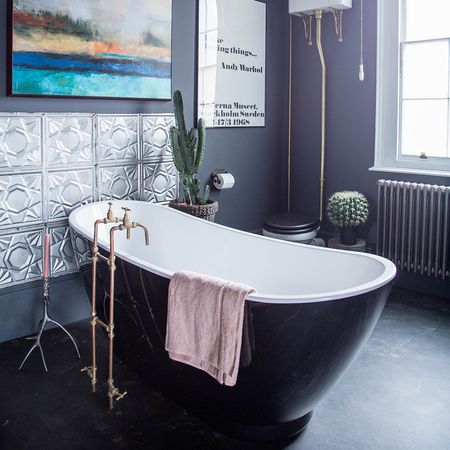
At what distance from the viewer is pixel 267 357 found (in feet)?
6.05

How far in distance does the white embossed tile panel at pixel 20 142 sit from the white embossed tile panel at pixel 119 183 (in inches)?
17.6

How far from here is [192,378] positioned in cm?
208

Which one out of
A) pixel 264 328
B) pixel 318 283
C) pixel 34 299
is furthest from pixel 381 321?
pixel 34 299

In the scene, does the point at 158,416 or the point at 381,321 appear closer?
the point at 158,416

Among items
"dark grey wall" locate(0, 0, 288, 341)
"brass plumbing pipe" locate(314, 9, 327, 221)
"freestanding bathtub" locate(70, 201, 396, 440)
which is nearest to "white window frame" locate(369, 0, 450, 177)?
"brass plumbing pipe" locate(314, 9, 327, 221)

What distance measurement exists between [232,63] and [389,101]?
116 centimetres

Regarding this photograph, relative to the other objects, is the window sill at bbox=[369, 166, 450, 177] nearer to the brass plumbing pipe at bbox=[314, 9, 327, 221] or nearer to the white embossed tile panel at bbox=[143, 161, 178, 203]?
the brass plumbing pipe at bbox=[314, 9, 327, 221]

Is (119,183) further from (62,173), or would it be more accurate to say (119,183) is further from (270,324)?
(270,324)

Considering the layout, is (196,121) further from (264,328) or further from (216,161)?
(264,328)

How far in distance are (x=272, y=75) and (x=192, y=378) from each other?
2993 mm

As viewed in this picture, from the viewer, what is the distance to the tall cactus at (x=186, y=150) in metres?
3.52

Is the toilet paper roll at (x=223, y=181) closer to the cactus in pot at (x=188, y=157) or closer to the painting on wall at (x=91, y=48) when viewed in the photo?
the cactus in pot at (x=188, y=157)

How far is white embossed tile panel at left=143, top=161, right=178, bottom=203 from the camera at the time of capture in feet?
11.9

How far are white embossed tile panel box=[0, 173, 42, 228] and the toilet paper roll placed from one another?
4.42 feet
